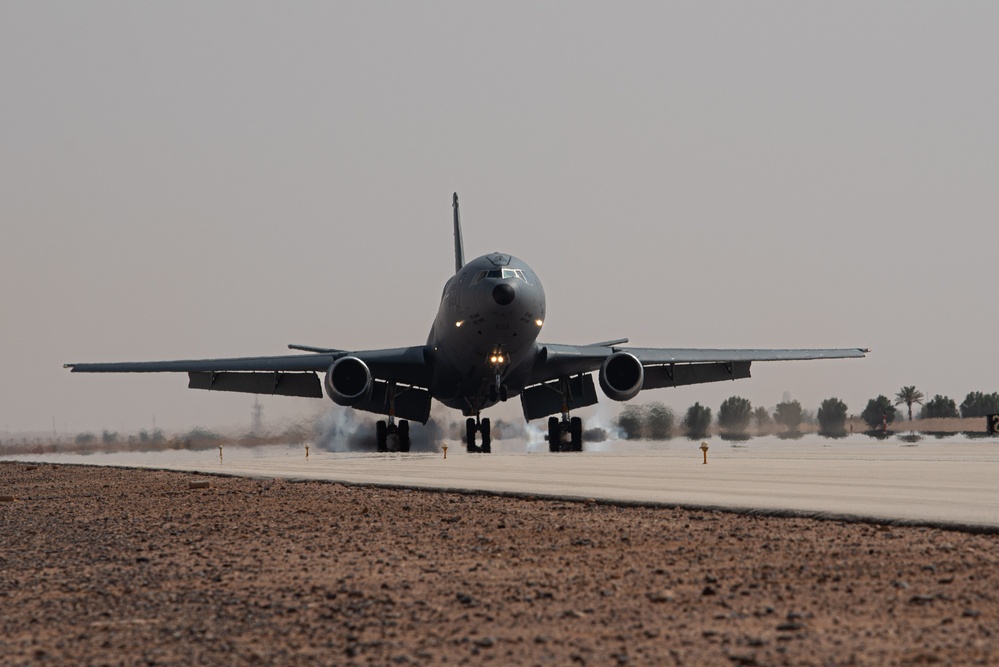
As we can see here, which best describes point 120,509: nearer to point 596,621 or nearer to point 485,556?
point 485,556

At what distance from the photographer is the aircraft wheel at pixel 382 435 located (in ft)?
146

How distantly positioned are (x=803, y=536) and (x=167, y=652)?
658cm

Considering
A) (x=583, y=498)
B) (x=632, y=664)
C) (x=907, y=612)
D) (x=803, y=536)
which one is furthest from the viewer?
(x=583, y=498)

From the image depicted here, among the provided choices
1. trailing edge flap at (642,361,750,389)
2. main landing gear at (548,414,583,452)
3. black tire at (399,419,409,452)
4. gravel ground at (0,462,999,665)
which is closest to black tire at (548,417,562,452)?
main landing gear at (548,414,583,452)

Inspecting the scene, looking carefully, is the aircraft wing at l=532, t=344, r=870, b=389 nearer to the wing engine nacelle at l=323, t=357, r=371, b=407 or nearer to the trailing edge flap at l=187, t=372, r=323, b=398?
the wing engine nacelle at l=323, t=357, r=371, b=407

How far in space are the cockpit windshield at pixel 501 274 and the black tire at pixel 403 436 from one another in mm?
9345

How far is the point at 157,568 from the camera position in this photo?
34.7 feet

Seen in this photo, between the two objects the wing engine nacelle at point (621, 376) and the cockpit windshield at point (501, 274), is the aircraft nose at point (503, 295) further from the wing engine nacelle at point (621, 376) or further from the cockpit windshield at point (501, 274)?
the wing engine nacelle at point (621, 376)

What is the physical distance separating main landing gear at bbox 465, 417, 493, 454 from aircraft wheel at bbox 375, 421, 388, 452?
9.89ft

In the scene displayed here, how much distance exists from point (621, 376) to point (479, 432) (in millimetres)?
6739

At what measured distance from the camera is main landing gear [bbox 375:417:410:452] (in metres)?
44.4

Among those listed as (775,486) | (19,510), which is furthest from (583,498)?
(19,510)

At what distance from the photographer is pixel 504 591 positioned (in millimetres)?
8648

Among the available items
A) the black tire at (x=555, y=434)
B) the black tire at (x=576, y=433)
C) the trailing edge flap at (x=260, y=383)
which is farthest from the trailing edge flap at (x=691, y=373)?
the trailing edge flap at (x=260, y=383)
